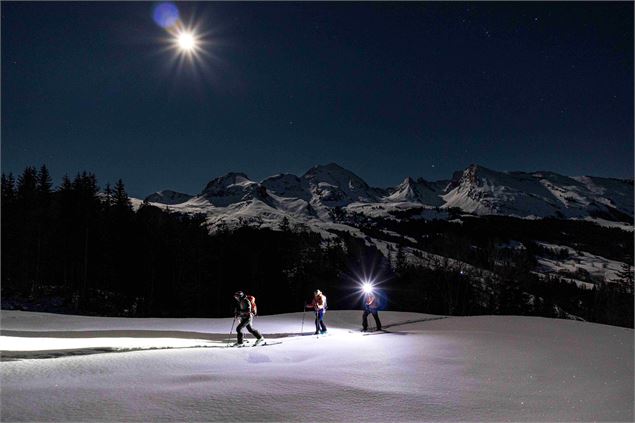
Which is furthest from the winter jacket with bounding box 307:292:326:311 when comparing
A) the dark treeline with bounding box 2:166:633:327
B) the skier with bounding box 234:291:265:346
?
the dark treeline with bounding box 2:166:633:327

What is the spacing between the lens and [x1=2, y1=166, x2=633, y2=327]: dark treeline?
2144 inches

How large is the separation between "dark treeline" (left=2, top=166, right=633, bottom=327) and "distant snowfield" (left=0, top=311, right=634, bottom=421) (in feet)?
143

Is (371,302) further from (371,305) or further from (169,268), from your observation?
(169,268)

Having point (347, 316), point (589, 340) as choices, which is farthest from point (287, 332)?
point (589, 340)

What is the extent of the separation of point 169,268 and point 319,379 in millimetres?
62651

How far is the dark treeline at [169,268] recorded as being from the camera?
5447 centimetres

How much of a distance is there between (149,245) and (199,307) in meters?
13.0

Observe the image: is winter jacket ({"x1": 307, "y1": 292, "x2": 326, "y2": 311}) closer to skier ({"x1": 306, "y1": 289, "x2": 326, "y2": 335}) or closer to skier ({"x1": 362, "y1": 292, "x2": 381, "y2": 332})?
skier ({"x1": 306, "y1": 289, "x2": 326, "y2": 335})

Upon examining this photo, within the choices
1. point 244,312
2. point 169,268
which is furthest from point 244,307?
point 169,268

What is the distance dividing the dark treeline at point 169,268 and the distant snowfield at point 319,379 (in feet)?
143

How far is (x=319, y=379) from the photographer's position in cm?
902

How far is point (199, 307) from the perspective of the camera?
219ft

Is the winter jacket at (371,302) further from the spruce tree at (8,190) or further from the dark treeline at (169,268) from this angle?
the spruce tree at (8,190)

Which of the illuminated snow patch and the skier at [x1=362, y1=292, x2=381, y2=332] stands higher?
the skier at [x1=362, y1=292, x2=381, y2=332]
